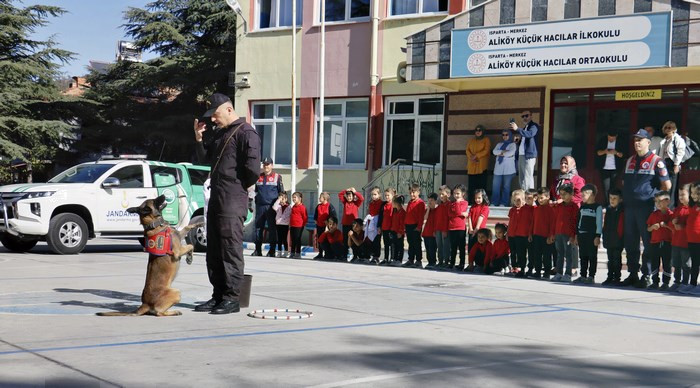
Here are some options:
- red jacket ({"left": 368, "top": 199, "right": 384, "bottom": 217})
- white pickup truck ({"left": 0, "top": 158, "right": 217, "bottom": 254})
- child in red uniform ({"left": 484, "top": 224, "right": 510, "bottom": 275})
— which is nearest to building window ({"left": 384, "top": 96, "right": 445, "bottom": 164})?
red jacket ({"left": 368, "top": 199, "right": 384, "bottom": 217})

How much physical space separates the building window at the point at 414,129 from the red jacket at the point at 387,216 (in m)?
5.14

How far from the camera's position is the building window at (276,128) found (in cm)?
2555

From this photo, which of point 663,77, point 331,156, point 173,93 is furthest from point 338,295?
point 173,93

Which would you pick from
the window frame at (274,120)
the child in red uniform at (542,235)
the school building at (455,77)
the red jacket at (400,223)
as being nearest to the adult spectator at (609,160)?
the school building at (455,77)

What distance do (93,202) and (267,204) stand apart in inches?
141

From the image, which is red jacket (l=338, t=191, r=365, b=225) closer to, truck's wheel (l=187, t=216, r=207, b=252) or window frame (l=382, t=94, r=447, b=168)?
truck's wheel (l=187, t=216, r=207, b=252)

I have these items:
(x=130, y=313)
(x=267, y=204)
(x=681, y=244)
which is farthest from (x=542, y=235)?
(x=130, y=313)

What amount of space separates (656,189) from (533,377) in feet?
29.3

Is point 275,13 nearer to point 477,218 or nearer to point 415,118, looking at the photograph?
point 415,118

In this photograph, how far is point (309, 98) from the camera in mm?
24750

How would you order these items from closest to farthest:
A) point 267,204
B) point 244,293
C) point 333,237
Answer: point 244,293
point 333,237
point 267,204

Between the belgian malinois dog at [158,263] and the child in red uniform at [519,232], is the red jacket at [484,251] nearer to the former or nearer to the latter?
the child in red uniform at [519,232]

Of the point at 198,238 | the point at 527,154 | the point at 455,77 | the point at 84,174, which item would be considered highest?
the point at 455,77

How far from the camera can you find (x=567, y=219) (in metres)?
14.6
